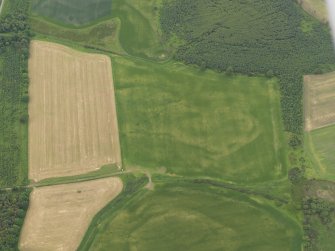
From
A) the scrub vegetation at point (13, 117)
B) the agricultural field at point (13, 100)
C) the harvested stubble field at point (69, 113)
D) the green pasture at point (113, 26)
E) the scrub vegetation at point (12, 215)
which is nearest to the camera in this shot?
the scrub vegetation at point (12, 215)

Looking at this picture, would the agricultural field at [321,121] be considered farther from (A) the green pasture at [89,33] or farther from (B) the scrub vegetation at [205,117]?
(A) the green pasture at [89,33]

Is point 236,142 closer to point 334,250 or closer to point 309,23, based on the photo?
point 334,250

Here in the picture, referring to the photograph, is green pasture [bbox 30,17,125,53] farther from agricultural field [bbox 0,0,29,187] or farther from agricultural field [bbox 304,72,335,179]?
agricultural field [bbox 304,72,335,179]

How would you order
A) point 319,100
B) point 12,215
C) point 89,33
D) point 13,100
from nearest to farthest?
1. point 12,215
2. point 13,100
3. point 319,100
4. point 89,33

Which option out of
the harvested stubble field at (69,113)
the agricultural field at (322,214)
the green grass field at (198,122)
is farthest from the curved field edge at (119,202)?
the agricultural field at (322,214)

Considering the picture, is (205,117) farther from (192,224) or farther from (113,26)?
(113,26)

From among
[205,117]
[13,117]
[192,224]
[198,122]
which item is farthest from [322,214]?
[13,117]
